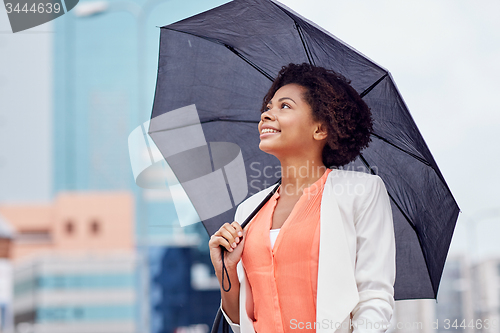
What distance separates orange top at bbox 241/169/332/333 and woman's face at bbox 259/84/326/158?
0.21 metres

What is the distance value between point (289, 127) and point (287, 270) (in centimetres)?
57

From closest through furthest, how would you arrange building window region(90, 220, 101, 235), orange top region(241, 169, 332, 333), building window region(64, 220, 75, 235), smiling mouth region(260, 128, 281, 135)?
A: orange top region(241, 169, 332, 333)
smiling mouth region(260, 128, 281, 135)
building window region(64, 220, 75, 235)
building window region(90, 220, 101, 235)

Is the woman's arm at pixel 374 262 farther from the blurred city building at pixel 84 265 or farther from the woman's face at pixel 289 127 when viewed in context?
the blurred city building at pixel 84 265

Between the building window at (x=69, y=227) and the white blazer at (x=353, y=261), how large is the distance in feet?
231

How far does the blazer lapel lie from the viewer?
68.3 inches

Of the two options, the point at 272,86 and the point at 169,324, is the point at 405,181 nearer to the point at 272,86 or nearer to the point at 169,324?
the point at 272,86

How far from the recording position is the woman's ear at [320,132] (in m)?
2.15

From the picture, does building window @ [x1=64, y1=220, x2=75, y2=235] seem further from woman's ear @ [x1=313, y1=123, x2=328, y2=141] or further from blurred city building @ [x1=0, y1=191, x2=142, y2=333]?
woman's ear @ [x1=313, y1=123, x2=328, y2=141]

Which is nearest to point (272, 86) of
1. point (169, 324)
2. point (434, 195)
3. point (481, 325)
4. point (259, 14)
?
point (259, 14)

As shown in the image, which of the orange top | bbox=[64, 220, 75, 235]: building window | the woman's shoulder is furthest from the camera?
bbox=[64, 220, 75, 235]: building window

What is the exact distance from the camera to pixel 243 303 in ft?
6.63

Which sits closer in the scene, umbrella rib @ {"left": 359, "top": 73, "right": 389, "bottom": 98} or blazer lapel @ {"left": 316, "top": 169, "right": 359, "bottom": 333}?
blazer lapel @ {"left": 316, "top": 169, "right": 359, "bottom": 333}

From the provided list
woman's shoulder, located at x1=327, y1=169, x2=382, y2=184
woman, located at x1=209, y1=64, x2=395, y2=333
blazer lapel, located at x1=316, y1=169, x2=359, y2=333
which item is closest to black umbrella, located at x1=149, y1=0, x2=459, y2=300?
woman, located at x1=209, y1=64, x2=395, y2=333

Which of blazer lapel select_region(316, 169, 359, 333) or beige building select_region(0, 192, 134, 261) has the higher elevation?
beige building select_region(0, 192, 134, 261)
